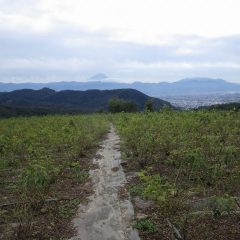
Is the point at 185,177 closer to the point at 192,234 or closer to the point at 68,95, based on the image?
the point at 192,234

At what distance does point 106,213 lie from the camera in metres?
8.26

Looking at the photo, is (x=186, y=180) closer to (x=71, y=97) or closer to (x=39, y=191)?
(x=39, y=191)

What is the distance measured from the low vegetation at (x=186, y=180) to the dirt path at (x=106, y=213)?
32 cm

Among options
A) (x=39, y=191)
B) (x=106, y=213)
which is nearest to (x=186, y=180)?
(x=106, y=213)

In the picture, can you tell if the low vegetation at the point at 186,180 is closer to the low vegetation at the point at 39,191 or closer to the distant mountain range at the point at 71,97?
the low vegetation at the point at 39,191

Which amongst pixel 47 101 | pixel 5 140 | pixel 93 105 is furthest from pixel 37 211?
pixel 47 101

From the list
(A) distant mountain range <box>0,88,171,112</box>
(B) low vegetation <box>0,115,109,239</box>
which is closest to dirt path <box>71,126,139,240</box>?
(B) low vegetation <box>0,115,109,239</box>

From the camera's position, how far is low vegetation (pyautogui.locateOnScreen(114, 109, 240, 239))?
271 inches

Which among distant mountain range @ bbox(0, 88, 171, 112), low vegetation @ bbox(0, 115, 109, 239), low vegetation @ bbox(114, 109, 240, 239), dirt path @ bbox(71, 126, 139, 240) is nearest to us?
low vegetation @ bbox(114, 109, 240, 239)

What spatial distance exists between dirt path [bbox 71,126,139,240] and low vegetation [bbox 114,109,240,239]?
32 centimetres

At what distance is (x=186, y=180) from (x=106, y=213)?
261 centimetres

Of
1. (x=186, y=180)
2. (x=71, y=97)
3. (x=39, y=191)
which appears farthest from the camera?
(x=71, y=97)

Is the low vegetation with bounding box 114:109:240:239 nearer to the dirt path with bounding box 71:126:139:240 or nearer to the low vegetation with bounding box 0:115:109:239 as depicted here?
the dirt path with bounding box 71:126:139:240

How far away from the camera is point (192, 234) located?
667 centimetres
